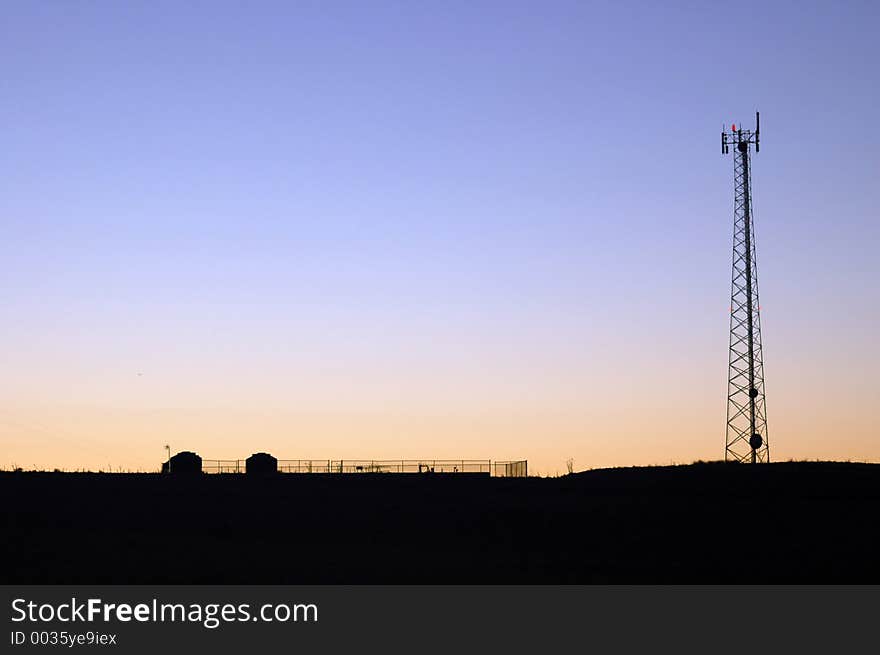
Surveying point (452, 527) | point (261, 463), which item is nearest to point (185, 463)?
point (261, 463)

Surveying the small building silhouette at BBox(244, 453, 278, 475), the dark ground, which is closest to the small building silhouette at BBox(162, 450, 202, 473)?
the small building silhouette at BBox(244, 453, 278, 475)

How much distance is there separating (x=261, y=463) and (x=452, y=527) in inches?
1596

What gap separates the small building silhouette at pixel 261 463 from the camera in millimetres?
95812

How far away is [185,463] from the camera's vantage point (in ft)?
320

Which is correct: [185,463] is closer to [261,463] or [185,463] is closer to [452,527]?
[261,463]

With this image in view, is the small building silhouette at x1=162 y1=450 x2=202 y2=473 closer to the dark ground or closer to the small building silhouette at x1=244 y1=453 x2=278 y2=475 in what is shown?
the small building silhouette at x1=244 y1=453 x2=278 y2=475

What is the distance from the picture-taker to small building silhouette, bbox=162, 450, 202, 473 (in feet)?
319

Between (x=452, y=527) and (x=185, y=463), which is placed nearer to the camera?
(x=452, y=527)

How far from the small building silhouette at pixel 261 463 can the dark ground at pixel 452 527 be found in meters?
12.0

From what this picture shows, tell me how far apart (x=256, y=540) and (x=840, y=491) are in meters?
34.1

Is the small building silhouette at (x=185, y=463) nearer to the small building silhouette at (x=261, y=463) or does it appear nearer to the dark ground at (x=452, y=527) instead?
the small building silhouette at (x=261, y=463)

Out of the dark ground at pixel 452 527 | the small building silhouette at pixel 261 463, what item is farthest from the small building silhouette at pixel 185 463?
the dark ground at pixel 452 527

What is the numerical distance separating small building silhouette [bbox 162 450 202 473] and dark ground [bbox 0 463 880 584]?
48.3ft
